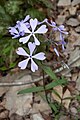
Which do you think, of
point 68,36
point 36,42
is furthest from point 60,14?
point 36,42

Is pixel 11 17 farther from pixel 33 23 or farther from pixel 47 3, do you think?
pixel 33 23

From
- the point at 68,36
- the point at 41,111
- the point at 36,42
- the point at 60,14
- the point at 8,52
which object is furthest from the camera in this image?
the point at 60,14

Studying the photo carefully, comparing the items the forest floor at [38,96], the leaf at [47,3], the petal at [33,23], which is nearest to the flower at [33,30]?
the petal at [33,23]

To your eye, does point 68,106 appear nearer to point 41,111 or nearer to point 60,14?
point 41,111

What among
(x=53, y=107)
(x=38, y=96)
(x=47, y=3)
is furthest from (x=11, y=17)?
(x=53, y=107)

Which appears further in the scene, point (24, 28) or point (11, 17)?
point (11, 17)

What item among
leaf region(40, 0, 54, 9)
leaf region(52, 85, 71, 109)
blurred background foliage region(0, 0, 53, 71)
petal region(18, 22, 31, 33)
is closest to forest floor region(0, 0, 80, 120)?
leaf region(52, 85, 71, 109)

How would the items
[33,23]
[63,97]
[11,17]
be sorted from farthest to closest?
1. [11,17]
2. [63,97]
3. [33,23]

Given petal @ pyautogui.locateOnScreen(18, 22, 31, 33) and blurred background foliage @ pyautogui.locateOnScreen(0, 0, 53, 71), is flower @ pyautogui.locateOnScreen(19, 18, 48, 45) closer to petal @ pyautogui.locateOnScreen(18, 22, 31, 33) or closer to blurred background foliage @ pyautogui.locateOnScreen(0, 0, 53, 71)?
petal @ pyautogui.locateOnScreen(18, 22, 31, 33)
